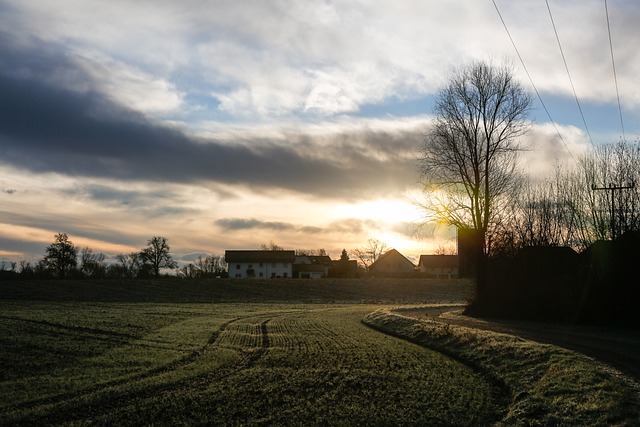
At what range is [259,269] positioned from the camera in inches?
5187

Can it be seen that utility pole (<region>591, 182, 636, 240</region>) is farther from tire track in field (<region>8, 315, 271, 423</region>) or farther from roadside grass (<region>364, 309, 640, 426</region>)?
tire track in field (<region>8, 315, 271, 423</region>)

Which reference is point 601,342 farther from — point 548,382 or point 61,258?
point 61,258

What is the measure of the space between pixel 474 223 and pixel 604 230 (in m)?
10.2

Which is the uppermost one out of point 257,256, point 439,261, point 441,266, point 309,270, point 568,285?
point 257,256

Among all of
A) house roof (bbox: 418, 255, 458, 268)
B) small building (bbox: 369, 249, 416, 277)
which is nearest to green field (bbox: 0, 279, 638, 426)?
small building (bbox: 369, 249, 416, 277)

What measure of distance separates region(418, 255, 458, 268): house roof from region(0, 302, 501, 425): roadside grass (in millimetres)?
117682

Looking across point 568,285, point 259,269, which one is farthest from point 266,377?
point 259,269

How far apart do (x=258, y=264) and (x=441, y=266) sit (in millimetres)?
43248

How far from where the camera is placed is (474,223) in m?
40.1

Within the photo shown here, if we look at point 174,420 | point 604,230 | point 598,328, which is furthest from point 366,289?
point 174,420

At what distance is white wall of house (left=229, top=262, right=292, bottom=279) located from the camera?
131250mm

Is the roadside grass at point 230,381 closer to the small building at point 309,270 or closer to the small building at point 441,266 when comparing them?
the small building at point 309,270

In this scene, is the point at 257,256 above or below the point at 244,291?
above

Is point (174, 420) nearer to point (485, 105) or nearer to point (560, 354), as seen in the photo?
point (560, 354)
